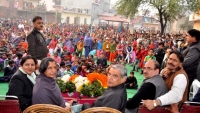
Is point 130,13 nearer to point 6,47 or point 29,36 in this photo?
point 6,47

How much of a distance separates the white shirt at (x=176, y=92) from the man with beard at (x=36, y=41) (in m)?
2.52

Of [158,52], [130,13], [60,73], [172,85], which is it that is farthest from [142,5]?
[172,85]

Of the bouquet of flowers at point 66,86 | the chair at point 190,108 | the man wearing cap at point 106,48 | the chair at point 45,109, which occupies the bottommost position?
the man wearing cap at point 106,48

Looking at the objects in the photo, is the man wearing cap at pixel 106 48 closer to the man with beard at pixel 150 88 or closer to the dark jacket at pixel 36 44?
the dark jacket at pixel 36 44

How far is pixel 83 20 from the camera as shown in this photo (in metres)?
55.2

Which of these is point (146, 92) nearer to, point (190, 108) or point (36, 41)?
point (190, 108)

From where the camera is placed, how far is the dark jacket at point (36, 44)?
4586mm

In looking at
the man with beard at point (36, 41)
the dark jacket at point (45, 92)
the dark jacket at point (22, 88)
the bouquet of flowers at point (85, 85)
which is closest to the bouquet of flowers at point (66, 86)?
the bouquet of flowers at point (85, 85)

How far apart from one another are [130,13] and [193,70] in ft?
57.4

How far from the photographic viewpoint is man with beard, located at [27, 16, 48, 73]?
15.0 feet

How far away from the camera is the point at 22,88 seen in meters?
3.42

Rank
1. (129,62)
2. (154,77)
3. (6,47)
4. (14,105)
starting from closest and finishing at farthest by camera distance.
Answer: (14,105) → (154,77) → (6,47) → (129,62)

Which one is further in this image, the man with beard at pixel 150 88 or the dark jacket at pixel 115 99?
the man with beard at pixel 150 88

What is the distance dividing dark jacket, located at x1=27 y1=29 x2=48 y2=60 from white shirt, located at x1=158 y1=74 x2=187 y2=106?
8.50ft
